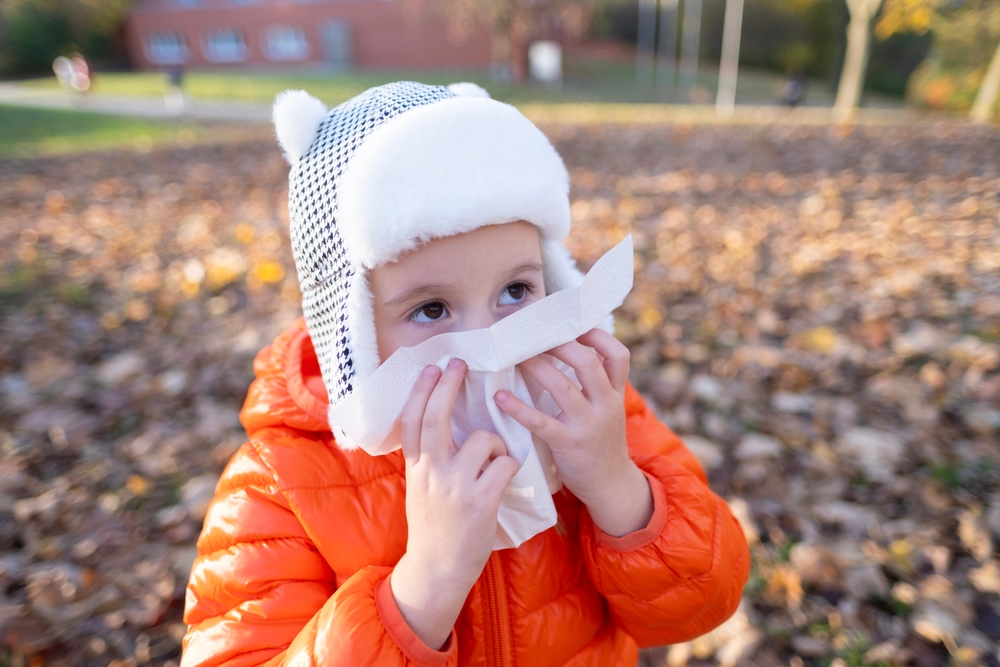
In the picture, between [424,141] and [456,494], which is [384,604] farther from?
[424,141]

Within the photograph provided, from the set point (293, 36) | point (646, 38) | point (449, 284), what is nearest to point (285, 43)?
point (293, 36)

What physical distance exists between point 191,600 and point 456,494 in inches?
26.0

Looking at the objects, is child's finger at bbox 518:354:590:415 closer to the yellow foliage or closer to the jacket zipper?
the jacket zipper

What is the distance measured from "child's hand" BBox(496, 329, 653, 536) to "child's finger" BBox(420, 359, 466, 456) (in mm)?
88

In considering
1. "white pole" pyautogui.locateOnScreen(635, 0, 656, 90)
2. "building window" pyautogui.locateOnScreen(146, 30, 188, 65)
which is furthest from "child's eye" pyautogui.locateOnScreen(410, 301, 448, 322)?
"building window" pyautogui.locateOnScreen(146, 30, 188, 65)

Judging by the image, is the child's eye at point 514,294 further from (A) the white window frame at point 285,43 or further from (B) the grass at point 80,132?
(A) the white window frame at point 285,43

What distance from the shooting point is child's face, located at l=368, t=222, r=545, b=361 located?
107 centimetres

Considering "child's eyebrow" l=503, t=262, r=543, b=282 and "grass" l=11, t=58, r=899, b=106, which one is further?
"grass" l=11, t=58, r=899, b=106

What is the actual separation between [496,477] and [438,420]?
5.3 inches

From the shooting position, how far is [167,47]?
29.2 m

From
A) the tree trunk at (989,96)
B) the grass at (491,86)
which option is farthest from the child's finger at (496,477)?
the grass at (491,86)

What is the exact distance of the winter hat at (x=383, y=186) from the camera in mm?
1057

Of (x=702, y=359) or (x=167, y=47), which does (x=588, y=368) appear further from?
(x=167, y=47)

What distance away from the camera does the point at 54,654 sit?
1.74 metres
